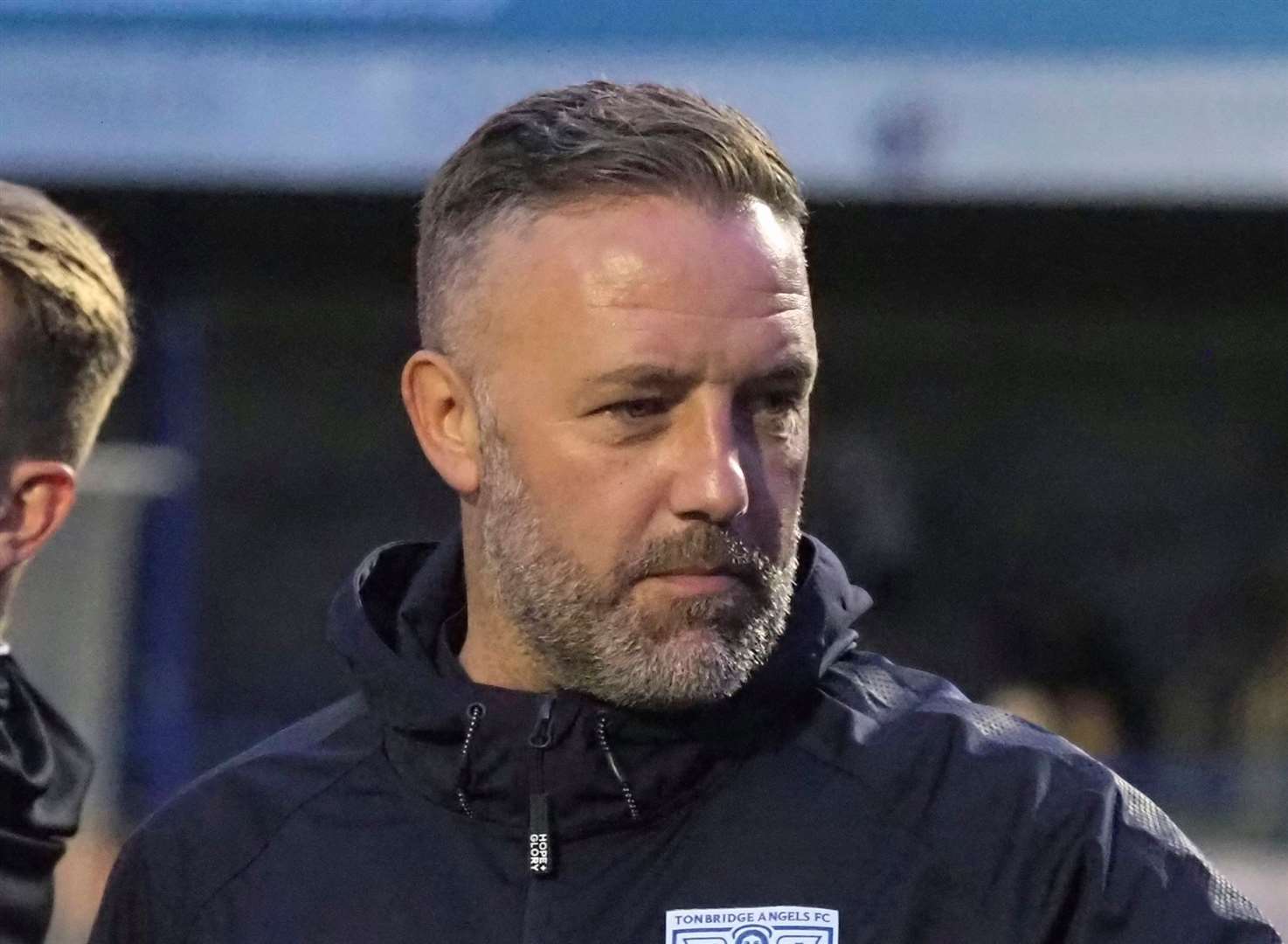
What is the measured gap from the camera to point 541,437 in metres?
2.05

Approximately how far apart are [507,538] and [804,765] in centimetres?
37

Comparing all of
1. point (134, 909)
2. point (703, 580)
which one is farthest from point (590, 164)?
point (134, 909)

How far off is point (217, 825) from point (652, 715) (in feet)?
1.54

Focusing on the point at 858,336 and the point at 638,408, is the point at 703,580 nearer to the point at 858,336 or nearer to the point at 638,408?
the point at 638,408

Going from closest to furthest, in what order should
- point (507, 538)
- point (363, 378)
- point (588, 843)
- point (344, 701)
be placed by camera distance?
point (588, 843) < point (507, 538) < point (344, 701) < point (363, 378)

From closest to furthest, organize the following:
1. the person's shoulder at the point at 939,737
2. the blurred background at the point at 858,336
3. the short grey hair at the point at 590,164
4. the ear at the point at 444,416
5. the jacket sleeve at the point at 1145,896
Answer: the jacket sleeve at the point at 1145,896, the person's shoulder at the point at 939,737, the short grey hair at the point at 590,164, the ear at the point at 444,416, the blurred background at the point at 858,336

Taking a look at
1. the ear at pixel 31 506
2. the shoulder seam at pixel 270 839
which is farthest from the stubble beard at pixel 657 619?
the ear at pixel 31 506

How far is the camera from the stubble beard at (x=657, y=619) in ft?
6.47

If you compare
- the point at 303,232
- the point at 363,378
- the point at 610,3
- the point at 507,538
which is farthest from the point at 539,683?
the point at 363,378

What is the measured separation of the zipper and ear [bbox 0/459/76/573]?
2.92 feet

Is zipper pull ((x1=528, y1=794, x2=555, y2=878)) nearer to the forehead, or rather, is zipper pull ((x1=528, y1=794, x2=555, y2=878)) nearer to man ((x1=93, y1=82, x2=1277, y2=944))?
man ((x1=93, y1=82, x2=1277, y2=944))

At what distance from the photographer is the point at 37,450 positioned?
8.55 ft

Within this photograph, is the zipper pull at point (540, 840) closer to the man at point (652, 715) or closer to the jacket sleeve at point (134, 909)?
the man at point (652, 715)

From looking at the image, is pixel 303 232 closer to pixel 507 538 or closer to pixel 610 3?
pixel 610 3
